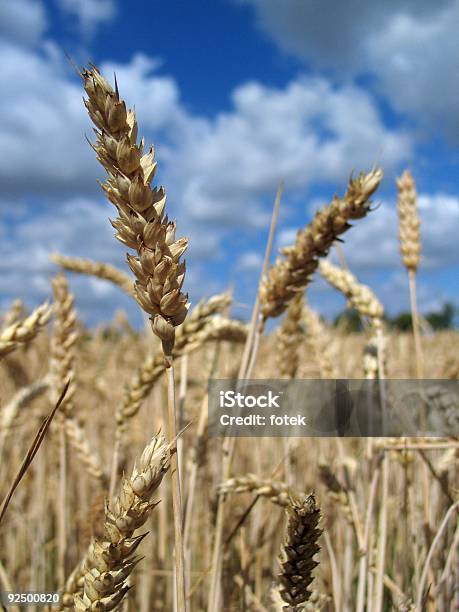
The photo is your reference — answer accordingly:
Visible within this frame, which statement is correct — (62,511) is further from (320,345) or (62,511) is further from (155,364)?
(320,345)

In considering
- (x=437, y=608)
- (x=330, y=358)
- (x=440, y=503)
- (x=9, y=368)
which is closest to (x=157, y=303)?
(x=437, y=608)

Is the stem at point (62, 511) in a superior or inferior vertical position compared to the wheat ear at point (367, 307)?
inferior

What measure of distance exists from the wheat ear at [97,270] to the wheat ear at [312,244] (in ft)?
2.97

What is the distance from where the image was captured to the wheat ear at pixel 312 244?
95 centimetres

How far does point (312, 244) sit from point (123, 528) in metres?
0.63

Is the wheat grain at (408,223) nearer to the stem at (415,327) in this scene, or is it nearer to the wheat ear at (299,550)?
the stem at (415,327)

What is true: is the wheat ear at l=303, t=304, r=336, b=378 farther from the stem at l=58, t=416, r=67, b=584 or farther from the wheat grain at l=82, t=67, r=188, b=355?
the wheat grain at l=82, t=67, r=188, b=355

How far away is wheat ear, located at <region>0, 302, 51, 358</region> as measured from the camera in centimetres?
101

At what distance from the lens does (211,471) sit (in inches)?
92.4

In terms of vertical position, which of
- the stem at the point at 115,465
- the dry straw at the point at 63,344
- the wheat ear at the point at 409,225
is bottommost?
the stem at the point at 115,465

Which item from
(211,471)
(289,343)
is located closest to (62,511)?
(289,343)

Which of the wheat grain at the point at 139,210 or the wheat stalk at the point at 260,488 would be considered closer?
the wheat grain at the point at 139,210

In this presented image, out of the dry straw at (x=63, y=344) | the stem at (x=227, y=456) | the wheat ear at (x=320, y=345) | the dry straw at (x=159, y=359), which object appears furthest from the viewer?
the wheat ear at (x=320, y=345)

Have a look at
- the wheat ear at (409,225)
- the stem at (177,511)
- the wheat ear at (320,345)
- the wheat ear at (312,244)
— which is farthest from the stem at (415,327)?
the stem at (177,511)
